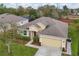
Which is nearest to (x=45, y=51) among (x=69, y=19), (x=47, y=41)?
(x=47, y=41)

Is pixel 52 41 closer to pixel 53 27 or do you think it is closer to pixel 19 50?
pixel 53 27

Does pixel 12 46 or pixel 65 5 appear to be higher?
pixel 65 5

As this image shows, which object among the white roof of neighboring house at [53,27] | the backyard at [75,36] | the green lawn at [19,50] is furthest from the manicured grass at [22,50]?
the backyard at [75,36]

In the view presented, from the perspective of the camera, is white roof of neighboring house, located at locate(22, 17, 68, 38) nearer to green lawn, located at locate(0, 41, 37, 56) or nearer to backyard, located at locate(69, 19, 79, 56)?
backyard, located at locate(69, 19, 79, 56)

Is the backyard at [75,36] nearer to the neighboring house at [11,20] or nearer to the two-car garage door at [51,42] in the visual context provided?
the two-car garage door at [51,42]

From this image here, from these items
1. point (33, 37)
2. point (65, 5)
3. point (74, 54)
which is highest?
point (65, 5)

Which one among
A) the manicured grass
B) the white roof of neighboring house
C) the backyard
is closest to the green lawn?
the manicured grass

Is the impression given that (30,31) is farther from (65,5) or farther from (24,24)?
(65,5)
